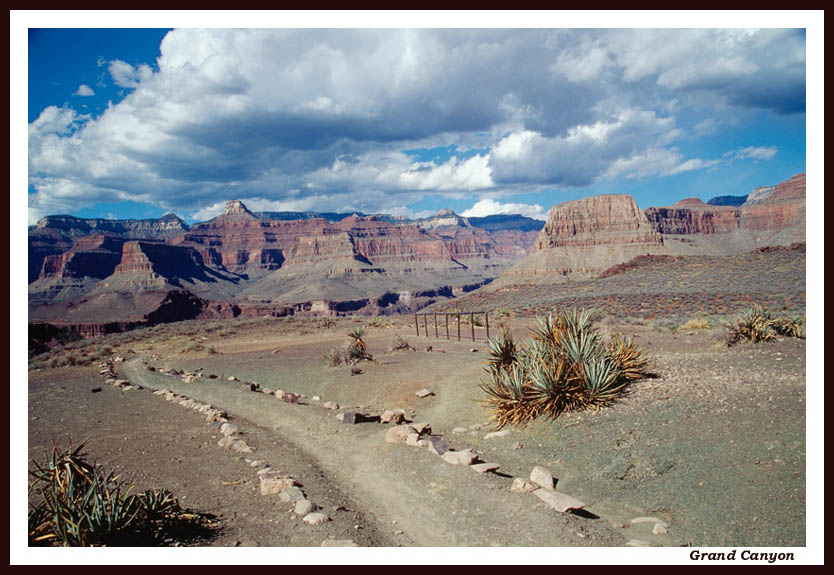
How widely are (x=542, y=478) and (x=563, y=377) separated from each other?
3183mm

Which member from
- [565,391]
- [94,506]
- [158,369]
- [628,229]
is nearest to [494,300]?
[158,369]

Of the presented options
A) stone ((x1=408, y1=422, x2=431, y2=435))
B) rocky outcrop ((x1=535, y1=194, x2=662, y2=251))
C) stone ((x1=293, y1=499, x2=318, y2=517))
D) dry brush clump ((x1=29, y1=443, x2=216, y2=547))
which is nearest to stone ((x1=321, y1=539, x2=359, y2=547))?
stone ((x1=293, y1=499, x2=318, y2=517))

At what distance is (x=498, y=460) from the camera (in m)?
8.48

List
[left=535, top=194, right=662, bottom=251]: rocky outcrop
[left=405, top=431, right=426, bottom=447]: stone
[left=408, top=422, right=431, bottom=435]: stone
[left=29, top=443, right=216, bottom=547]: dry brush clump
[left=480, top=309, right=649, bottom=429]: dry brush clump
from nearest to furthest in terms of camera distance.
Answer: [left=29, top=443, right=216, bottom=547]: dry brush clump, [left=405, top=431, right=426, bottom=447]: stone, [left=408, top=422, right=431, bottom=435]: stone, [left=480, top=309, right=649, bottom=429]: dry brush clump, [left=535, top=194, right=662, bottom=251]: rocky outcrop

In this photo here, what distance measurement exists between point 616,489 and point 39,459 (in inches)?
391

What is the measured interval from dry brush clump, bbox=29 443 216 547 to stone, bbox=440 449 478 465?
11.7 ft

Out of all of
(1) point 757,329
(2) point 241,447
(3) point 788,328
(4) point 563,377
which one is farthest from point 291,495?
(3) point 788,328

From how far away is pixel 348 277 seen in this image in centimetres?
19025

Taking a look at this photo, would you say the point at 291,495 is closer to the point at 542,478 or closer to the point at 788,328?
the point at 542,478

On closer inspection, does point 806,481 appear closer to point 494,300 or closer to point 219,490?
point 219,490

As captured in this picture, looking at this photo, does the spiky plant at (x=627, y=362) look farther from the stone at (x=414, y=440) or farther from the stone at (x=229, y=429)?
the stone at (x=229, y=429)

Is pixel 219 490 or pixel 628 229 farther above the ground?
pixel 628 229

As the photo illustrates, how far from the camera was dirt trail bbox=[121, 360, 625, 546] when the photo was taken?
222 inches

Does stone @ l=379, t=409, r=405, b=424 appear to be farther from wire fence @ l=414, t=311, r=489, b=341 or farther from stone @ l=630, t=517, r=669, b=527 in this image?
wire fence @ l=414, t=311, r=489, b=341
